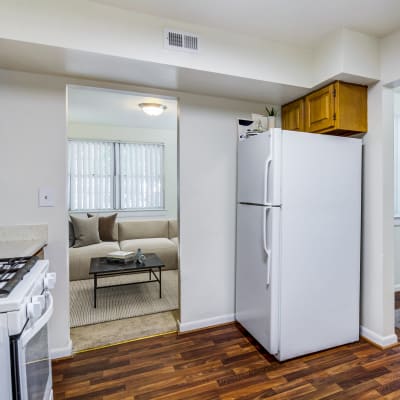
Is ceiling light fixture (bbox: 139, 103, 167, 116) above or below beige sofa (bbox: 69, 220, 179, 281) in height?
above

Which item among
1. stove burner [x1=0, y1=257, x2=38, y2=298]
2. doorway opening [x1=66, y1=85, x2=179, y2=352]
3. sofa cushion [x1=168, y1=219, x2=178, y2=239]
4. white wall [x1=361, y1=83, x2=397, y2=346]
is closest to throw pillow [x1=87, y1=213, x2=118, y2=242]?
doorway opening [x1=66, y1=85, x2=179, y2=352]

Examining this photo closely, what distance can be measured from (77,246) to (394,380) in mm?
3870

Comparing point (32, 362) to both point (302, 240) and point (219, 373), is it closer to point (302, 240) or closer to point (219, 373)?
point (219, 373)

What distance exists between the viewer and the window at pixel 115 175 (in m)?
4.95

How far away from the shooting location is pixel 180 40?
1926mm

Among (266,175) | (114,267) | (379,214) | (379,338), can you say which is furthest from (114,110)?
(379,338)

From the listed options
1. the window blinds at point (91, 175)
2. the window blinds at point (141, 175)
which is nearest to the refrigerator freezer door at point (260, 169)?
the window blinds at point (141, 175)

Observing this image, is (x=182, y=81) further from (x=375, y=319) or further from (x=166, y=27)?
→ (x=375, y=319)

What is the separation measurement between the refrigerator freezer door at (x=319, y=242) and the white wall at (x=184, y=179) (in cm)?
70

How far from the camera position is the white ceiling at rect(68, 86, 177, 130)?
342cm

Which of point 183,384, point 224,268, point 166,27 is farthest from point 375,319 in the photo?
point 166,27

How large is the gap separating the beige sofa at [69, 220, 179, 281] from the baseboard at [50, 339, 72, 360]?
1.83m

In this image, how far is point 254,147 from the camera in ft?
7.55

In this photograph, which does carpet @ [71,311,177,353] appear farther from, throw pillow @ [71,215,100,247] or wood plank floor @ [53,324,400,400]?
throw pillow @ [71,215,100,247]
